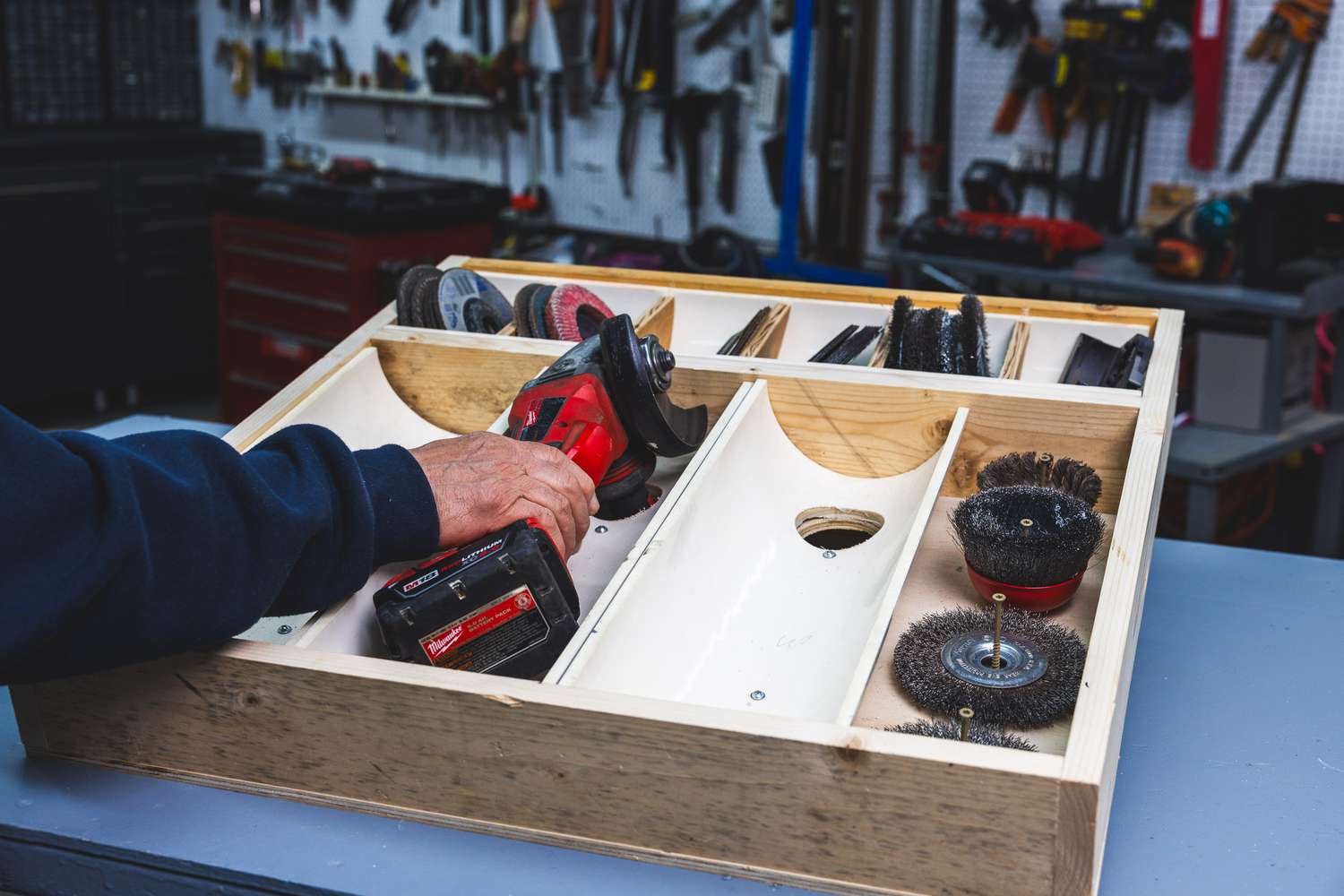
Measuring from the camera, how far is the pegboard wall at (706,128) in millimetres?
3414

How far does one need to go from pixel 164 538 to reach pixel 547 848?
0.37m

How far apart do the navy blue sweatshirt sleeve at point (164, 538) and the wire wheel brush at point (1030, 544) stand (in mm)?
536

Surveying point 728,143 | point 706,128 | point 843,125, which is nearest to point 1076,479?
point 843,125

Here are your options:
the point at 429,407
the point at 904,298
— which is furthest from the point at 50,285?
the point at 904,298

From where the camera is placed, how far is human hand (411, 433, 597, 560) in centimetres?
Result: 114

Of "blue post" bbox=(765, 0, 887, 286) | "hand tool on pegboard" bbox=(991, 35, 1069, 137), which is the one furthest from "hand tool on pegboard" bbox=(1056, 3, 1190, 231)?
"blue post" bbox=(765, 0, 887, 286)

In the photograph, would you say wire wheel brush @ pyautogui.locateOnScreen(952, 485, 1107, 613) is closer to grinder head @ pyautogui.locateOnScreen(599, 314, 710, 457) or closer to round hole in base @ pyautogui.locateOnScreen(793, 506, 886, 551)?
round hole in base @ pyautogui.locateOnScreen(793, 506, 886, 551)

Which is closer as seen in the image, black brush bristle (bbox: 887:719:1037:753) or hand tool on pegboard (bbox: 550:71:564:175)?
black brush bristle (bbox: 887:719:1037:753)

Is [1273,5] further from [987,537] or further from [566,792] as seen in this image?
[566,792]

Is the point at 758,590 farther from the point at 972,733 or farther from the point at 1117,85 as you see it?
the point at 1117,85

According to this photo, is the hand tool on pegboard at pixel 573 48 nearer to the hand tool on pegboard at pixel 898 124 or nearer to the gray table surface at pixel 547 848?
the hand tool on pegboard at pixel 898 124

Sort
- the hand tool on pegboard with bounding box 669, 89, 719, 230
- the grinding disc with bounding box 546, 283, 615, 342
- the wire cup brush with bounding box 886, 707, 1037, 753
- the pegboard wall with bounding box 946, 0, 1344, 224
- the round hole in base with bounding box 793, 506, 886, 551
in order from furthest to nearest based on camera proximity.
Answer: the hand tool on pegboard with bounding box 669, 89, 719, 230 < the pegboard wall with bounding box 946, 0, 1344, 224 < the grinding disc with bounding box 546, 283, 615, 342 < the round hole in base with bounding box 793, 506, 886, 551 < the wire cup brush with bounding box 886, 707, 1037, 753

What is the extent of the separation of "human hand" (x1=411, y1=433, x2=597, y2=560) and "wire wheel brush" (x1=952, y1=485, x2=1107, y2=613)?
371 millimetres

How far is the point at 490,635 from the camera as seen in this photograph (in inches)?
43.0
